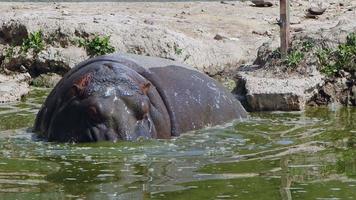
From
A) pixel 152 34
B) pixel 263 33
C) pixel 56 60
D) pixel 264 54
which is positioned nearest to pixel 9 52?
pixel 56 60

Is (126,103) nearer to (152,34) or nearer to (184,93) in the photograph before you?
(184,93)

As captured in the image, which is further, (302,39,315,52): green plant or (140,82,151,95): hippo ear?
(302,39,315,52): green plant

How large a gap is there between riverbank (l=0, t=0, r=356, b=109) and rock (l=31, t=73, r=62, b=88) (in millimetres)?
178

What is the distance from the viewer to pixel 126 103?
769 cm

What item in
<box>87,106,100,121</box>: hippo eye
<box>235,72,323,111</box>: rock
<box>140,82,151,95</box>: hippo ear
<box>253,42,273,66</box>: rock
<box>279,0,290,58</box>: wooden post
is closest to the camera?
<box>87,106,100,121</box>: hippo eye

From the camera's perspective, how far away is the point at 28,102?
10.6 meters

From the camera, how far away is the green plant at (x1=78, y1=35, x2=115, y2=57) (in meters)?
12.6

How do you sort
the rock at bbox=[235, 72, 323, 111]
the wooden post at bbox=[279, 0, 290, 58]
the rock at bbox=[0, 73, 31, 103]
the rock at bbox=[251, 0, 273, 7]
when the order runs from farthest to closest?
the rock at bbox=[251, 0, 273, 7], the wooden post at bbox=[279, 0, 290, 58], the rock at bbox=[0, 73, 31, 103], the rock at bbox=[235, 72, 323, 111]

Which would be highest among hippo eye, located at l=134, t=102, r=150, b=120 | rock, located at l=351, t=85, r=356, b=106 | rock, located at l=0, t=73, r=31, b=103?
hippo eye, located at l=134, t=102, r=150, b=120

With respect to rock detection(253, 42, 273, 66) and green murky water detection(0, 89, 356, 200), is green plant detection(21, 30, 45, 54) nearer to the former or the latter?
rock detection(253, 42, 273, 66)

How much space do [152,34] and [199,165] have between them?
6634 millimetres

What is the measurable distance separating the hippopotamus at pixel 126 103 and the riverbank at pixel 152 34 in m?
3.27

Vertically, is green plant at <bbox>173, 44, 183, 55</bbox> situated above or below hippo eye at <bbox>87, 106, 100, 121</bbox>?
below

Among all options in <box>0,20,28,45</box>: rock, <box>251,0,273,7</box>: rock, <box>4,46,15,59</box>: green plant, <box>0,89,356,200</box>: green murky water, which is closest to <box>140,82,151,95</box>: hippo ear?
<box>0,89,356,200</box>: green murky water
